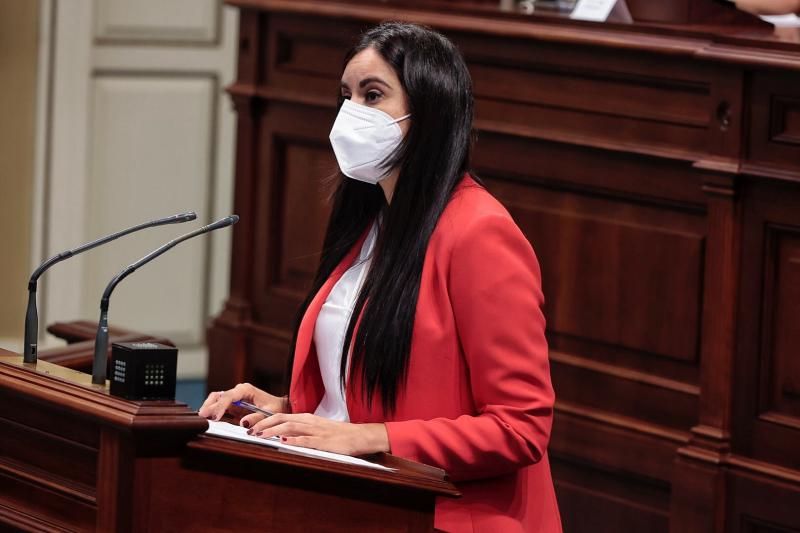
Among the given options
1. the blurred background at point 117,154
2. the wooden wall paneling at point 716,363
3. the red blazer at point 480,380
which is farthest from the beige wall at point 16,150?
the red blazer at point 480,380

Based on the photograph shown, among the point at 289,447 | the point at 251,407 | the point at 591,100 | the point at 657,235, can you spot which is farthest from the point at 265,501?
the point at 591,100

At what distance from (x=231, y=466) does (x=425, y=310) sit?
43 cm

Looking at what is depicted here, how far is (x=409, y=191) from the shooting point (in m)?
2.23

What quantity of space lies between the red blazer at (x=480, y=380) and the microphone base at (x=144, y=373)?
362 mm

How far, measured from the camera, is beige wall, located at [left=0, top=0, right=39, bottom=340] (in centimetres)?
536

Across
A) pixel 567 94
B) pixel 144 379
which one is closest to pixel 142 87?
pixel 567 94

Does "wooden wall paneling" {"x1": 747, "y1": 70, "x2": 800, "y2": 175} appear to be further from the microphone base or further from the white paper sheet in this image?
the microphone base

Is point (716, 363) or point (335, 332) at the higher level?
point (335, 332)

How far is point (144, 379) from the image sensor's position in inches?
72.9

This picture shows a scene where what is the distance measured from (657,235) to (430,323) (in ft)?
4.51

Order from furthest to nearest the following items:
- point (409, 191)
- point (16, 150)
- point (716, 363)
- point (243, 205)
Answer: point (16, 150)
point (243, 205)
point (716, 363)
point (409, 191)

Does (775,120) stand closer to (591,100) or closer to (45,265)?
(591,100)

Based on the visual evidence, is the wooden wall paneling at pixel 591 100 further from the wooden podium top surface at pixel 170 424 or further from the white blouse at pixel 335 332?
the wooden podium top surface at pixel 170 424

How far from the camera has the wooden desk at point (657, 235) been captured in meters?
3.18
